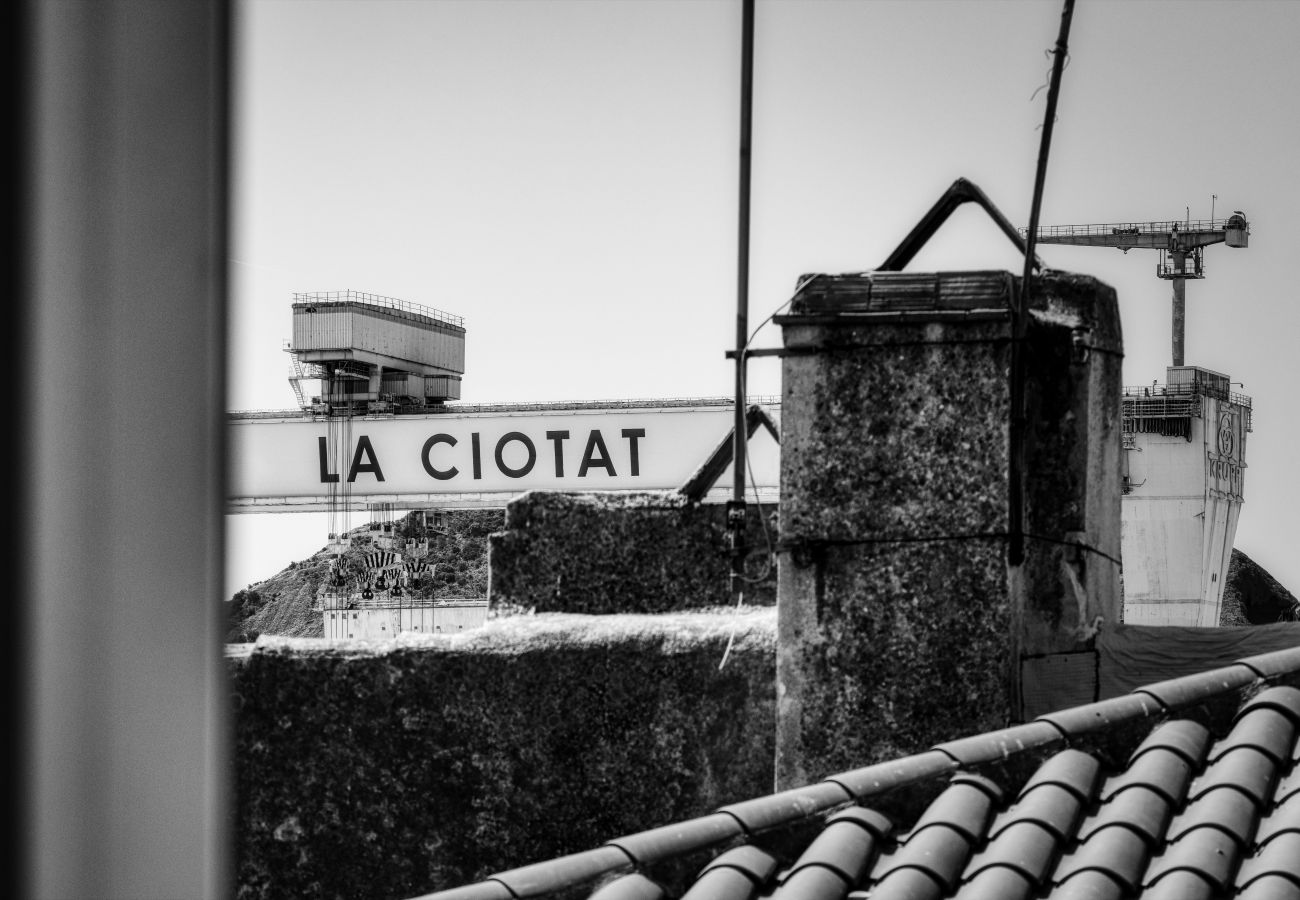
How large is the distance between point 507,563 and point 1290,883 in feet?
7.64

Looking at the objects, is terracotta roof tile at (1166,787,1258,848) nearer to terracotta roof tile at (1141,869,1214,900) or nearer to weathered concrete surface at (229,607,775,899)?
terracotta roof tile at (1141,869,1214,900)

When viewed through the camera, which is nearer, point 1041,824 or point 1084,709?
point 1041,824

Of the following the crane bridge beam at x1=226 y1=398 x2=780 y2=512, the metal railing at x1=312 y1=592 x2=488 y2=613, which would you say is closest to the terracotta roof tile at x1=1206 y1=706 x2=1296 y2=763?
the crane bridge beam at x1=226 y1=398 x2=780 y2=512

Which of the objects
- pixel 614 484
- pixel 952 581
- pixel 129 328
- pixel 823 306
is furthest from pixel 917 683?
pixel 614 484

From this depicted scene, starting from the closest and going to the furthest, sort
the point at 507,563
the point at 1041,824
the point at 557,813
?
the point at 1041,824 → the point at 557,813 → the point at 507,563

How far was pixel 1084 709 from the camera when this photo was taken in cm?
348

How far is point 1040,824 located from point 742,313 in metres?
1.59

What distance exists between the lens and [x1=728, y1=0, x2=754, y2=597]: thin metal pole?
13.6 feet

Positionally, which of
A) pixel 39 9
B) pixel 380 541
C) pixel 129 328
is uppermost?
pixel 39 9

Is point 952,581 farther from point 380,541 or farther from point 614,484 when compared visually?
point 380,541

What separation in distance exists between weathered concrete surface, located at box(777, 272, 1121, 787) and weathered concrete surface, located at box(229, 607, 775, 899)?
0.27 m

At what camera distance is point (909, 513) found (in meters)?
3.74

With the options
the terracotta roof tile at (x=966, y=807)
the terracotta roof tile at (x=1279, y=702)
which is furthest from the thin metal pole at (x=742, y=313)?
the terracotta roof tile at (x=1279, y=702)

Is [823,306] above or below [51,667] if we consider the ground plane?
above
